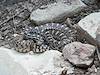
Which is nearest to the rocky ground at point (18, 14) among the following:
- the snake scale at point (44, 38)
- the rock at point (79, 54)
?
the snake scale at point (44, 38)

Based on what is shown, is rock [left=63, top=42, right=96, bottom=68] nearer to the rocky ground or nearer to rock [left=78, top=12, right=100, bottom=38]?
rock [left=78, top=12, right=100, bottom=38]

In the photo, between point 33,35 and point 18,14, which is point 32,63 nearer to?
point 33,35

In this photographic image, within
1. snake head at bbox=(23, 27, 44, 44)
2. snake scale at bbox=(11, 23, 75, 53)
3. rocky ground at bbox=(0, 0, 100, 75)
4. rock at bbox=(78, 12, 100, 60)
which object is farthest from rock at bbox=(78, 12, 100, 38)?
snake head at bbox=(23, 27, 44, 44)

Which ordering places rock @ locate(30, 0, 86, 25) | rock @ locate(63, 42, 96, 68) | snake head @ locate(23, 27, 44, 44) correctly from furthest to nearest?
rock @ locate(30, 0, 86, 25), snake head @ locate(23, 27, 44, 44), rock @ locate(63, 42, 96, 68)

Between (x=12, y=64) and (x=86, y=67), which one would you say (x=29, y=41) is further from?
(x=86, y=67)

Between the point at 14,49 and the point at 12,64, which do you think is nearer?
the point at 12,64

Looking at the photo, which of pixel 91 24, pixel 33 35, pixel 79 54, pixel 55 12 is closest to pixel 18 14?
pixel 55 12

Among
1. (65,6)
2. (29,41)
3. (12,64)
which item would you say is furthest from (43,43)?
(65,6)
